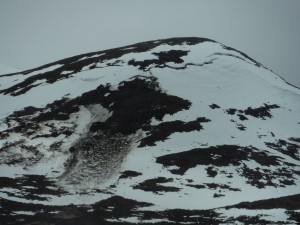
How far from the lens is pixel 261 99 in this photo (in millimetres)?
65938

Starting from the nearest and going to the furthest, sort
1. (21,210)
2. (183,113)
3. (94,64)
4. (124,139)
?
Result: 1. (21,210)
2. (124,139)
3. (183,113)
4. (94,64)

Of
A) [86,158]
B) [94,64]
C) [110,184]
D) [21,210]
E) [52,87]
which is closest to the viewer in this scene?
[21,210]

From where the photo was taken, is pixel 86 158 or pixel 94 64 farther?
pixel 94 64

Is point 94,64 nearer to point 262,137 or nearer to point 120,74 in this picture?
point 120,74

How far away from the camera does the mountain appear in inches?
1357

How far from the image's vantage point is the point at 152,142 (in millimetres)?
51094

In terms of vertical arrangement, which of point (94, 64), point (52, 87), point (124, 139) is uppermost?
point (94, 64)

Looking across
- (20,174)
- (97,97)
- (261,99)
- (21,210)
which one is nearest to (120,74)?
(97,97)

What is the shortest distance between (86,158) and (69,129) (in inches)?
393

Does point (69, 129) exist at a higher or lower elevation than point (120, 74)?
lower

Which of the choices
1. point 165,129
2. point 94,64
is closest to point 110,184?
point 165,129

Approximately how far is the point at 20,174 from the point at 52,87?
31.5 metres

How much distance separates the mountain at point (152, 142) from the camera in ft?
113

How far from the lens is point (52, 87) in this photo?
71.3 metres
